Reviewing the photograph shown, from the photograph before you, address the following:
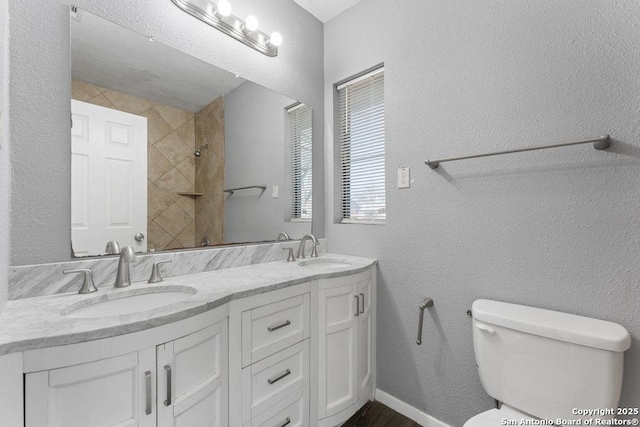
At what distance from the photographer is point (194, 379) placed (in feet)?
2.95

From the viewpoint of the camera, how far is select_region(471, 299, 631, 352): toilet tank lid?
0.91 m

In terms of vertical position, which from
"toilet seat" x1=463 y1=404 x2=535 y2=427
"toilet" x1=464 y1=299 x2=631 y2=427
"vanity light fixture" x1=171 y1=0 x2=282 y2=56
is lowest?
"toilet seat" x1=463 y1=404 x2=535 y2=427

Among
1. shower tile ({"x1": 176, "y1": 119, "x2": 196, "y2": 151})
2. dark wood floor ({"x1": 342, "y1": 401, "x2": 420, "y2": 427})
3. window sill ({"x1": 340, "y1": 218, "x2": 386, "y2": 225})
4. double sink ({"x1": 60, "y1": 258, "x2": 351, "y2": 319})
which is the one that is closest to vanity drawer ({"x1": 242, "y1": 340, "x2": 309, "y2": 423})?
double sink ({"x1": 60, "y1": 258, "x2": 351, "y2": 319})

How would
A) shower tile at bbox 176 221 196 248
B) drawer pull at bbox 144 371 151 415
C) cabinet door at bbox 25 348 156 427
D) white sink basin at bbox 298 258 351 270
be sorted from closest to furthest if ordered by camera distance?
1. cabinet door at bbox 25 348 156 427
2. drawer pull at bbox 144 371 151 415
3. shower tile at bbox 176 221 196 248
4. white sink basin at bbox 298 258 351 270

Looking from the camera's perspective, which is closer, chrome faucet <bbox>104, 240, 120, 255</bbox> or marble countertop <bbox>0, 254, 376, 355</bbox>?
marble countertop <bbox>0, 254, 376, 355</bbox>

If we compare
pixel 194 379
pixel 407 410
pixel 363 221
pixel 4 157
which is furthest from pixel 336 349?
pixel 4 157

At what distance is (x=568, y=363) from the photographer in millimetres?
971

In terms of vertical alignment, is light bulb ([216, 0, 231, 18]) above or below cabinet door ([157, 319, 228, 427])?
above

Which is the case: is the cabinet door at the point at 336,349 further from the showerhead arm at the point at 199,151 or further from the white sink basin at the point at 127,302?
the showerhead arm at the point at 199,151

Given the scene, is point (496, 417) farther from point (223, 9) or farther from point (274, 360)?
point (223, 9)

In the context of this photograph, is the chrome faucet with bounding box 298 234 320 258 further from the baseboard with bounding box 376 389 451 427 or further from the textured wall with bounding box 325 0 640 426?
the baseboard with bounding box 376 389 451 427

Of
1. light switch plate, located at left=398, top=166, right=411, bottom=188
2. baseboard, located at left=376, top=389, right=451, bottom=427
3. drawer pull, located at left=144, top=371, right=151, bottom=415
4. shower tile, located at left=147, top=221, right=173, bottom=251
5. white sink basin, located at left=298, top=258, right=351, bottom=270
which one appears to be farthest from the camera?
white sink basin, located at left=298, top=258, right=351, bottom=270

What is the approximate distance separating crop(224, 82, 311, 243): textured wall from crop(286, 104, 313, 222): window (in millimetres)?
53

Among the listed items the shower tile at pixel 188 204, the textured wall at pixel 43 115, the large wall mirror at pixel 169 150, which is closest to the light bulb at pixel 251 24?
the large wall mirror at pixel 169 150
